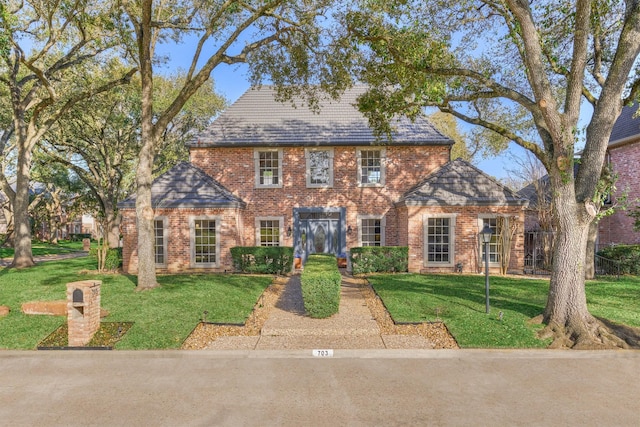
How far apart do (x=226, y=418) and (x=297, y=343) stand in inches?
109

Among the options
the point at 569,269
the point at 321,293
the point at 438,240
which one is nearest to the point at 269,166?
the point at 438,240

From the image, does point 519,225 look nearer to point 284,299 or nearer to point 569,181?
point 569,181

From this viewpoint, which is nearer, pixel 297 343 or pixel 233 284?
pixel 297 343

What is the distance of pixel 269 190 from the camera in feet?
56.4

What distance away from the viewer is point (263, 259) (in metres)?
15.1

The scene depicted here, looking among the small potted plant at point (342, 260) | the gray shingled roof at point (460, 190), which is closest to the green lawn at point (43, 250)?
the small potted plant at point (342, 260)

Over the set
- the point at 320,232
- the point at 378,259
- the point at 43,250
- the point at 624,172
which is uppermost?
the point at 624,172

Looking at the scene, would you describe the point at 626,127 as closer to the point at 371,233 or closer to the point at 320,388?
the point at 371,233

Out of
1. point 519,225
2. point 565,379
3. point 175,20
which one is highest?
point 175,20

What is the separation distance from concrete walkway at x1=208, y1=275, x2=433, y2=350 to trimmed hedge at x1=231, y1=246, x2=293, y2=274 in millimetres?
5280

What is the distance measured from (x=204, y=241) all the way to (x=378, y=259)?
7536mm

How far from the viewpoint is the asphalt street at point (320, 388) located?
4484 mm

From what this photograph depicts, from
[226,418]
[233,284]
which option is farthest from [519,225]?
[226,418]

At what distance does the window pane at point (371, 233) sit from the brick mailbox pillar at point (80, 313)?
11.9 meters
